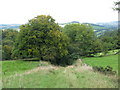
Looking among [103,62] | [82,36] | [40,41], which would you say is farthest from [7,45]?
[103,62]

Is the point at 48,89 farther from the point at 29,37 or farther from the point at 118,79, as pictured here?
the point at 29,37

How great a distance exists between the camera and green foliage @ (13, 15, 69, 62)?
71.9 feet

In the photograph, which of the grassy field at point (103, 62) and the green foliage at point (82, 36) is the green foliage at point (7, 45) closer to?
the green foliage at point (82, 36)

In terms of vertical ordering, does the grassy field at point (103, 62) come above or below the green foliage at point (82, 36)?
below

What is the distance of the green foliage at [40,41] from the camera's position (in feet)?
71.9

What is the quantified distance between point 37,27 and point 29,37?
2.23 m

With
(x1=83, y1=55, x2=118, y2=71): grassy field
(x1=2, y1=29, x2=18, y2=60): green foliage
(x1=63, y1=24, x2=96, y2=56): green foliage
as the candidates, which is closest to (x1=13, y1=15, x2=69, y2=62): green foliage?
(x1=83, y1=55, x2=118, y2=71): grassy field

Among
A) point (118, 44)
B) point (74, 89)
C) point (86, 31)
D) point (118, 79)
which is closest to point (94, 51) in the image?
point (86, 31)

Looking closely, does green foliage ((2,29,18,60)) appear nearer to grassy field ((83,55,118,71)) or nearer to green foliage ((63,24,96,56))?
green foliage ((63,24,96,56))

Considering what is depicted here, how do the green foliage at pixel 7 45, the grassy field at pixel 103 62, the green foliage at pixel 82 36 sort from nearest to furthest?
the grassy field at pixel 103 62, the green foliage at pixel 7 45, the green foliage at pixel 82 36

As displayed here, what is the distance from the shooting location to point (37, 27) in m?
22.4

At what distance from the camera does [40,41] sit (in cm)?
2208

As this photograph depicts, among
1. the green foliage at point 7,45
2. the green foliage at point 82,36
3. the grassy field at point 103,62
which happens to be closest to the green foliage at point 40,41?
the grassy field at point 103,62

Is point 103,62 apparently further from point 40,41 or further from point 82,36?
point 40,41
